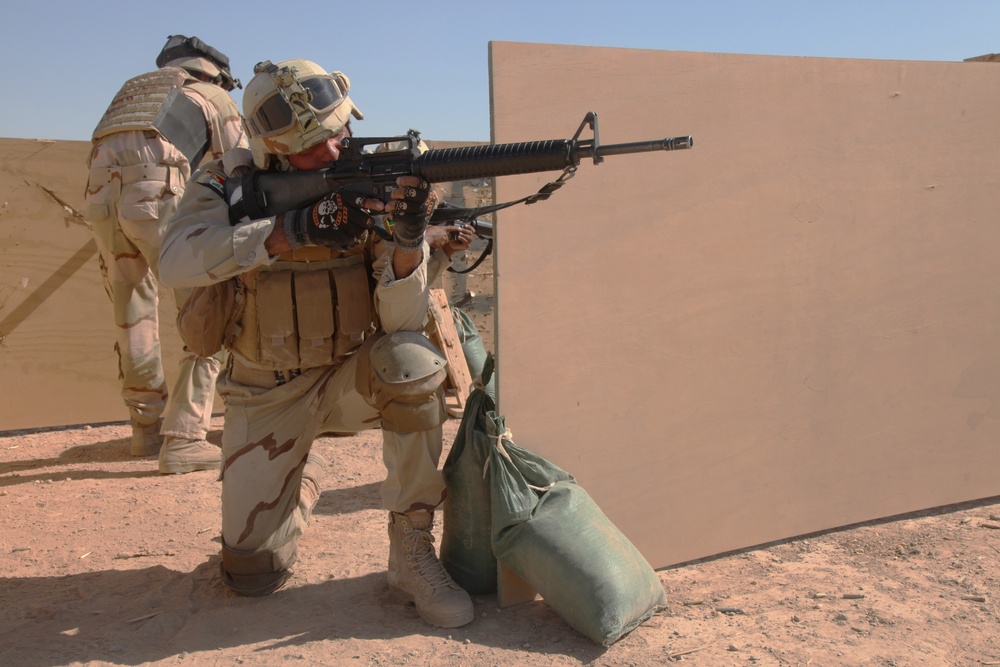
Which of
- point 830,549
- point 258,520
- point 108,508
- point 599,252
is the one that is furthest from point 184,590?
point 830,549

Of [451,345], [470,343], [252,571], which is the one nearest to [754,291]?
[252,571]

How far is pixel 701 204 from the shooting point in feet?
10.3

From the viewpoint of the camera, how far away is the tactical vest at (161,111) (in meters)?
4.55

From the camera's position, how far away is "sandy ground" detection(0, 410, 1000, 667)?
265 centimetres

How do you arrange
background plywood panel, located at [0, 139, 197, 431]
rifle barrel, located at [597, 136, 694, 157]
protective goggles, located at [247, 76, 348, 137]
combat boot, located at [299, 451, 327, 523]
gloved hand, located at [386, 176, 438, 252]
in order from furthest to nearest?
background plywood panel, located at [0, 139, 197, 431] < combat boot, located at [299, 451, 327, 523] < protective goggles, located at [247, 76, 348, 137] < gloved hand, located at [386, 176, 438, 252] < rifle barrel, located at [597, 136, 694, 157]

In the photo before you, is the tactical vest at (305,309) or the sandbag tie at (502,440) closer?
the sandbag tie at (502,440)

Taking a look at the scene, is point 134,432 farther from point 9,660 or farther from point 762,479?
point 762,479

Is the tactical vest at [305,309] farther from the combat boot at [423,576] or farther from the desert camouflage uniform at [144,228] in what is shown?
the desert camouflage uniform at [144,228]

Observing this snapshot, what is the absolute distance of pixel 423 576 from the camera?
289cm

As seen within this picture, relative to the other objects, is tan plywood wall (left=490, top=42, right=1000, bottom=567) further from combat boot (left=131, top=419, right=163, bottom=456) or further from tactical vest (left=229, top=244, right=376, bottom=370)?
combat boot (left=131, top=419, right=163, bottom=456)

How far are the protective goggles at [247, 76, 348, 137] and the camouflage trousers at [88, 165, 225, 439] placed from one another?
2017mm

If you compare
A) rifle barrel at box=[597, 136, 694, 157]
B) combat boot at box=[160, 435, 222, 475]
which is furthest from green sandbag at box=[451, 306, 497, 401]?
rifle barrel at box=[597, 136, 694, 157]

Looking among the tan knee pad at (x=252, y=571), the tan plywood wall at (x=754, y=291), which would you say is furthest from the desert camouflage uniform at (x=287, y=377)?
the tan plywood wall at (x=754, y=291)

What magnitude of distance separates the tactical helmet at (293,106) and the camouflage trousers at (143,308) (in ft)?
6.45
